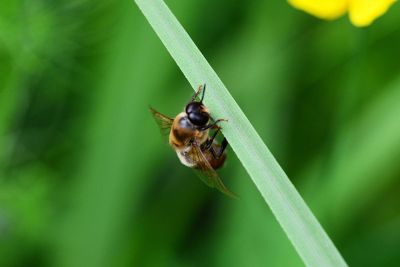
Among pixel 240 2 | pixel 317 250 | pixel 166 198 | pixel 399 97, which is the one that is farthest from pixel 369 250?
pixel 317 250

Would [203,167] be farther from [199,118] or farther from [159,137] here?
[159,137]

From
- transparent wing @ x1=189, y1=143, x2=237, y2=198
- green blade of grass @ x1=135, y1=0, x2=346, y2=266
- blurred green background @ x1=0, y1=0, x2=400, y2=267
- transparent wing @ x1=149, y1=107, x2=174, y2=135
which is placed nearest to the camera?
green blade of grass @ x1=135, y1=0, x2=346, y2=266

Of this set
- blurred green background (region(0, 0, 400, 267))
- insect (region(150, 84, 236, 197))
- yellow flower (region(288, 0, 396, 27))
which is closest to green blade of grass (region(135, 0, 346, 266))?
yellow flower (region(288, 0, 396, 27))

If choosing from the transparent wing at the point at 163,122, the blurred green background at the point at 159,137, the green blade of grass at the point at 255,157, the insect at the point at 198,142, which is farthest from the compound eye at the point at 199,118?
the blurred green background at the point at 159,137

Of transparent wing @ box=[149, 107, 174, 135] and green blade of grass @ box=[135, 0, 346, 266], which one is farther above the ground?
transparent wing @ box=[149, 107, 174, 135]

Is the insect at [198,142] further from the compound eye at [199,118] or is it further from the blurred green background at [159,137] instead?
the blurred green background at [159,137]

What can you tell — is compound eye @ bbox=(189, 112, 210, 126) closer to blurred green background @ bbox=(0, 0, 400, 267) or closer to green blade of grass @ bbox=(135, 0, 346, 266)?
green blade of grass @ bbox=(135, 0, 346, 266)
